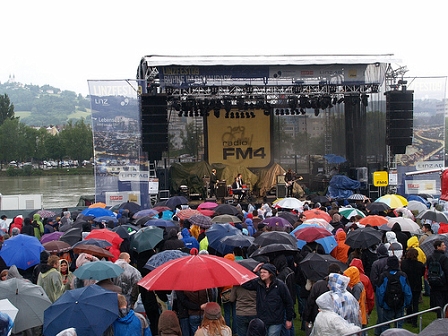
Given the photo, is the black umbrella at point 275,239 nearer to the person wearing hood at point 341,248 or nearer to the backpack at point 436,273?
the person wearing hood at point 341,248

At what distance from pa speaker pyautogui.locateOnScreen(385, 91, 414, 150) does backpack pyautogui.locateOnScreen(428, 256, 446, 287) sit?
45.6 feet

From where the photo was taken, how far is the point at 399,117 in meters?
20.8

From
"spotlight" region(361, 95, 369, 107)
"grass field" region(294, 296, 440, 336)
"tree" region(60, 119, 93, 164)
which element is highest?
"spotlight" region(361, 95, 369, 107)

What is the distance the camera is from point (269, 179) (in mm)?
25609

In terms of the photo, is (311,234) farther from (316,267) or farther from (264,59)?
(264,59)

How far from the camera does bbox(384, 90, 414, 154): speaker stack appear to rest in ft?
68.1

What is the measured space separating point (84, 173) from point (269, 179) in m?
49.1

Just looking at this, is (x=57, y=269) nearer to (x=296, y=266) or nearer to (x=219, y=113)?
(x=296, y=266)

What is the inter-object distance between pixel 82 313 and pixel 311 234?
4.06 metres

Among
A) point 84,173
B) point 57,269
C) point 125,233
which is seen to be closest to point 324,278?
point 57,269

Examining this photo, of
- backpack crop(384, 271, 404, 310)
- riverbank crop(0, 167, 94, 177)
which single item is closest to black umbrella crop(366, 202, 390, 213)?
backpack crop(384, 271, 404, 310)

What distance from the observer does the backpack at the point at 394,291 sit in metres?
6.67

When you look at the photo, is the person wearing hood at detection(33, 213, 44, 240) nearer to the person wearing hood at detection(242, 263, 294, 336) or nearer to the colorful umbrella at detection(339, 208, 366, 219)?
the colorful umbrella at detection(339, 208, 366, 219)

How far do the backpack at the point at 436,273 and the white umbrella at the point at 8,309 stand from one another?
473 centimetres
